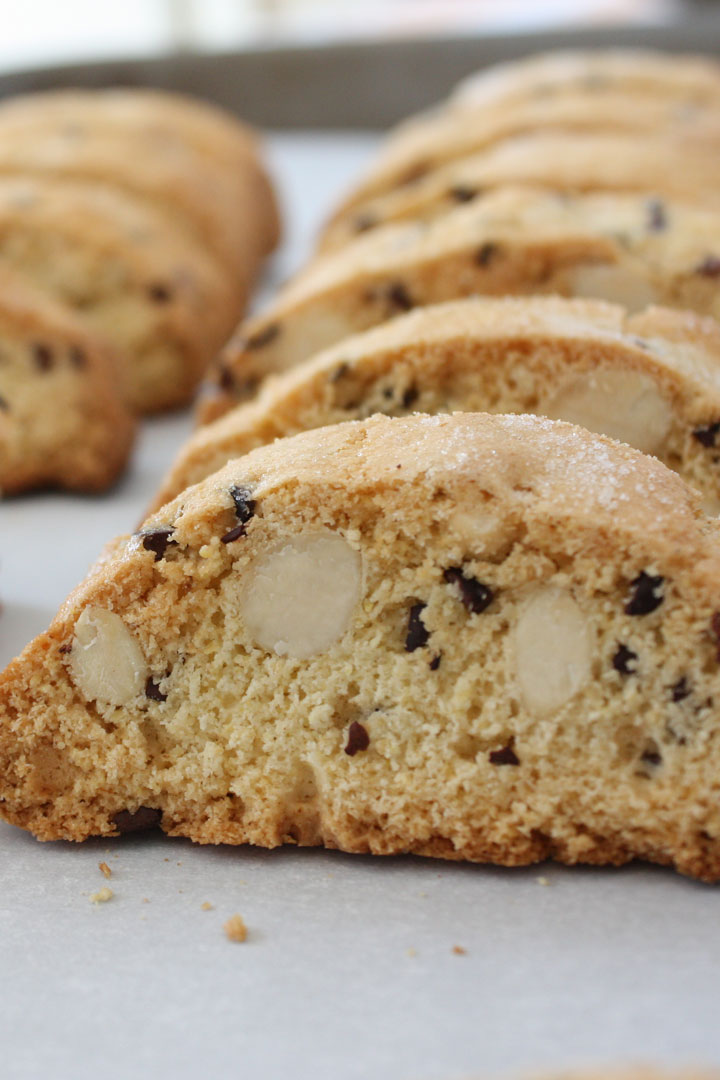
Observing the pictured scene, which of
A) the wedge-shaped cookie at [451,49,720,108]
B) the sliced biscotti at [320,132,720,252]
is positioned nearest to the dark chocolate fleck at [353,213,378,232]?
the sliced biscotti at [320,132,720,252]

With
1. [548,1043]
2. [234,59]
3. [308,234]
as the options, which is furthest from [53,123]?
[548,1043]

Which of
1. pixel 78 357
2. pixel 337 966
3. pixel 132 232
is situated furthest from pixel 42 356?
pixel 337 966

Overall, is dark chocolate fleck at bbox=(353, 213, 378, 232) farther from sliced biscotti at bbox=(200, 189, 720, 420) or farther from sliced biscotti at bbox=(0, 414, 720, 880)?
sliced biscotti at bbox=(0, 414, 720, 880)

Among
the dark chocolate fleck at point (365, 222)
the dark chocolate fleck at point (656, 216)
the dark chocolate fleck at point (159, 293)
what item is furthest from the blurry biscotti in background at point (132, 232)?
the dark chocolate fleck at point (656, 216)

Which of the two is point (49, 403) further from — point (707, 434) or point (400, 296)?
point (707, 434)

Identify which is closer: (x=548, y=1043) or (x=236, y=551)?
(x=548, y=1043)

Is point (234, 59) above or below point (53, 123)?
above

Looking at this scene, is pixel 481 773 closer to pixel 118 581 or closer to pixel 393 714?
pixel 393 714

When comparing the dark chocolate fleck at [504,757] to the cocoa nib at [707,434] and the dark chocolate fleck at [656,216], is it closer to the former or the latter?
the cocoa nib at [707,434]

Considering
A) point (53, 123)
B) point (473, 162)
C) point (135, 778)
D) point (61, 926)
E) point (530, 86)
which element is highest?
point (530, 86)
